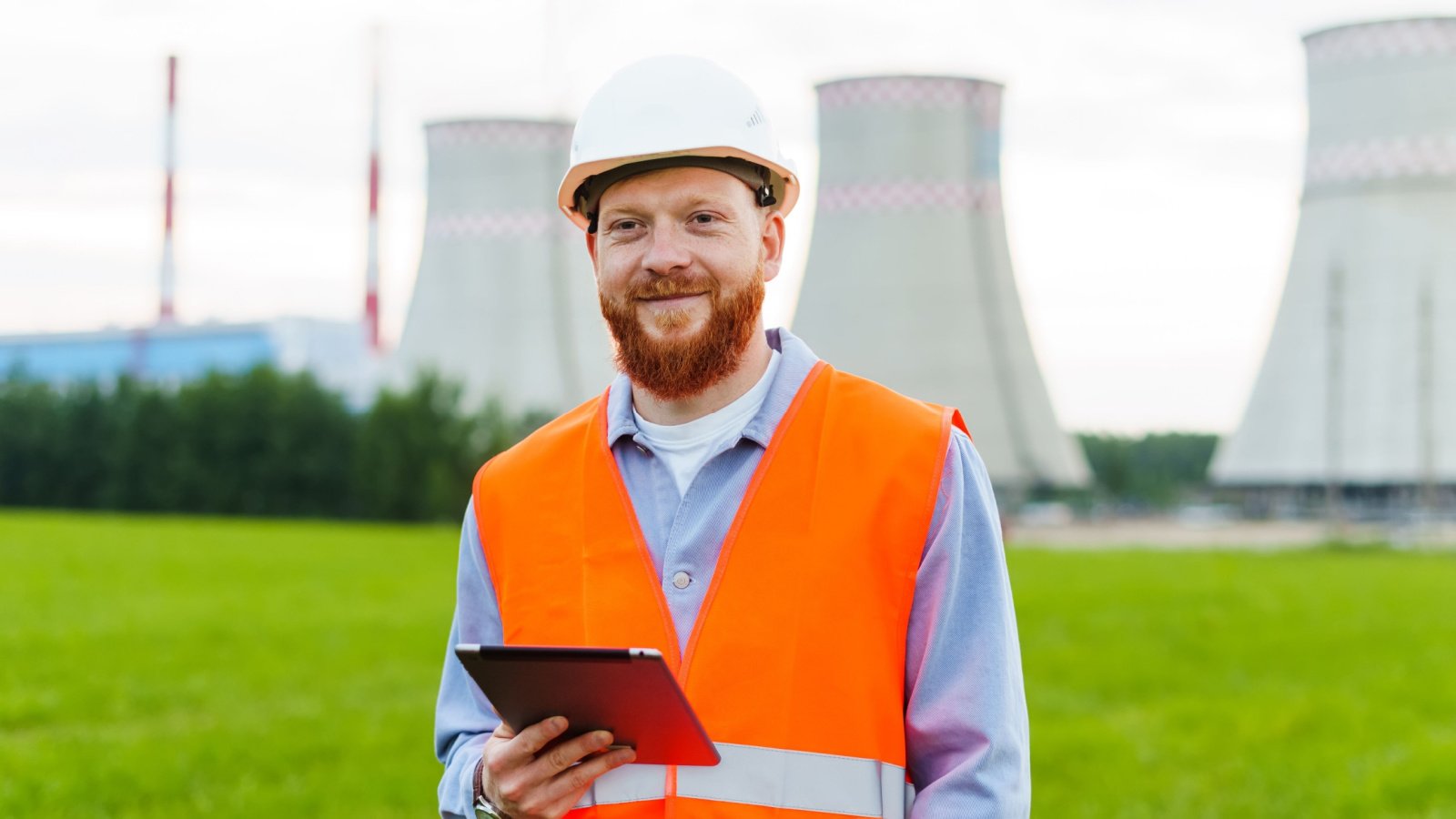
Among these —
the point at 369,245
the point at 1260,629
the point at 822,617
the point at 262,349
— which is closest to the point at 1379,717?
the point at 1260,629

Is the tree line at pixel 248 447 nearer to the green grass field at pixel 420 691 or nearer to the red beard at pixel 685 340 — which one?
the green grass field at pixel 420 691

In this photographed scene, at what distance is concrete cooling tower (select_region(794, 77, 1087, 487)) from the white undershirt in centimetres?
2441

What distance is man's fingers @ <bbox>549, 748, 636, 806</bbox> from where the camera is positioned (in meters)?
1.56

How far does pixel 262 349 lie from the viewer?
32.4 metres

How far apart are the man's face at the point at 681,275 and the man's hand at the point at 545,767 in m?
0.38

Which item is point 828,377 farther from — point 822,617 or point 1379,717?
point 1379,717

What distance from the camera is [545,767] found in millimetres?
1565

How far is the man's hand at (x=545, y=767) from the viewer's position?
60.9 inches

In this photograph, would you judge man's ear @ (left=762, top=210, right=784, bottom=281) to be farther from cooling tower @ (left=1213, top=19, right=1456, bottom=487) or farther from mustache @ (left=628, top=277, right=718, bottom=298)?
cooling tower @ (left=1213, top=19, right=1456, bottom=487)

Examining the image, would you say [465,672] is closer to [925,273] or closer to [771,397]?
[771,397]

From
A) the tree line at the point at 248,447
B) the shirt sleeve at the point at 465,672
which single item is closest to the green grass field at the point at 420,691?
the shirt sleeve at the point at 465,672

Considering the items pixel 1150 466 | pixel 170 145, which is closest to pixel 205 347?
pixel 170 145

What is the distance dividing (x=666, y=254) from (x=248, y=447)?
28453 mm

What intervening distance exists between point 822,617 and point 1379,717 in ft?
19.3
